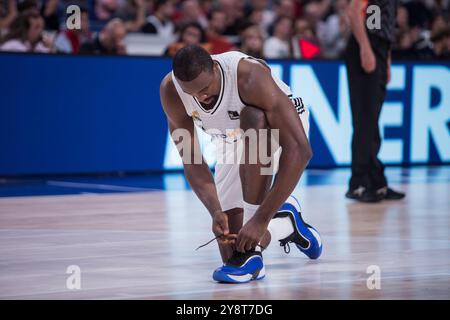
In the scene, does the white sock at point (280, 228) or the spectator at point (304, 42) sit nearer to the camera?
the white sock at point (280, 228)

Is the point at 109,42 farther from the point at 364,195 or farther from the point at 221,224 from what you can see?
the point at 221,224

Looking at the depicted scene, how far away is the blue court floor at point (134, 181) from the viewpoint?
26.6 ft

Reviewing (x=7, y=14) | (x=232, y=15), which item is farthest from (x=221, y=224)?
(x=232, y=15)

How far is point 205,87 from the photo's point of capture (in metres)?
4.20

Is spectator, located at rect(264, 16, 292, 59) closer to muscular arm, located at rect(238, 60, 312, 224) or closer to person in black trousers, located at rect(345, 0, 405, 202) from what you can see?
person in black trousers, located at rect(345, 0, 405, 202)

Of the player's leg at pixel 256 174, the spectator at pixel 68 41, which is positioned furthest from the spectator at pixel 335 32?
the player's leg at pixel 256 174

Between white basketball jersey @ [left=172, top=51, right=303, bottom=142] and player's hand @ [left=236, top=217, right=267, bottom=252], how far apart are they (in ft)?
1.80

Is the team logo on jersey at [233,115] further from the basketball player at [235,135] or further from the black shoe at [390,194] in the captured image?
the black shoe at [390,194]

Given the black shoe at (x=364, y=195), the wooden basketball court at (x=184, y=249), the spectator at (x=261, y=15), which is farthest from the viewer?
the spectator at (x=261, y=15)

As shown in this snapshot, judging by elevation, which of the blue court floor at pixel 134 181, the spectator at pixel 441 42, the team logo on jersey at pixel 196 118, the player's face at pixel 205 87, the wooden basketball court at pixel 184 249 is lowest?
the blue court floor at pixel 134 181

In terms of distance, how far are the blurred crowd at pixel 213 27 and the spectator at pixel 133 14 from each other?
1cm

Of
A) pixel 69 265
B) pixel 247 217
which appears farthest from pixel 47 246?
pixel 247 217

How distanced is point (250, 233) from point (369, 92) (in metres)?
3.53
